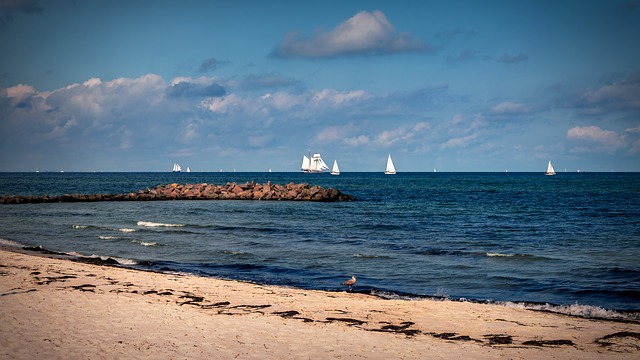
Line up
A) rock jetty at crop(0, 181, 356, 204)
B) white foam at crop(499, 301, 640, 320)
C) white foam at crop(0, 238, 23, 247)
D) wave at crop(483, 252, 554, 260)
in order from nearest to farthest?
white foam at crop(499, 301, 640, 320), wave at crop(483, 252, 554, 260), white foam at crop(0, 238, 23, 247), rock jetty at crop(0, 181, 356, 204)

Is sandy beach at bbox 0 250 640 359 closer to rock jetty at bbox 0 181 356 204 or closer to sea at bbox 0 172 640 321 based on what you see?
sea at bbox 0 172 640 321

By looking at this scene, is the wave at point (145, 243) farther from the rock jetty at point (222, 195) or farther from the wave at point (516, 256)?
the rock jetty at point (222, 195)

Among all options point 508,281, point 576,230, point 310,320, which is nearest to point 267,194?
point 576,230

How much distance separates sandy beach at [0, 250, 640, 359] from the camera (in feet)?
34.7

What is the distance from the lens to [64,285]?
54.7ft

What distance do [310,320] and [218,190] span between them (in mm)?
65469

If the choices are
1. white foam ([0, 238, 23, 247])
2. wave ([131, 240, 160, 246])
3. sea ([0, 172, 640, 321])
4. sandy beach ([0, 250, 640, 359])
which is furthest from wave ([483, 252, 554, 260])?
white foam ([0, 238, 23, 247])

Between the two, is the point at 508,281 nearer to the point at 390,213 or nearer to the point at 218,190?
the point at 390,213

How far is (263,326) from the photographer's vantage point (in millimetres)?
12531

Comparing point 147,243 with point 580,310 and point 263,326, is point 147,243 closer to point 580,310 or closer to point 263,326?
point 263,326

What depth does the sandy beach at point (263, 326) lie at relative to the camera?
1059cm

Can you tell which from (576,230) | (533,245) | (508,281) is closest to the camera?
(508,281)

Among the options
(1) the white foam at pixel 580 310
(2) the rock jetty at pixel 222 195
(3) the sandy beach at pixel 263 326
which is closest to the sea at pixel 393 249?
(1) the white foam at pixel 580 310

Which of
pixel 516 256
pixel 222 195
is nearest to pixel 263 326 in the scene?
pixel 516 256
